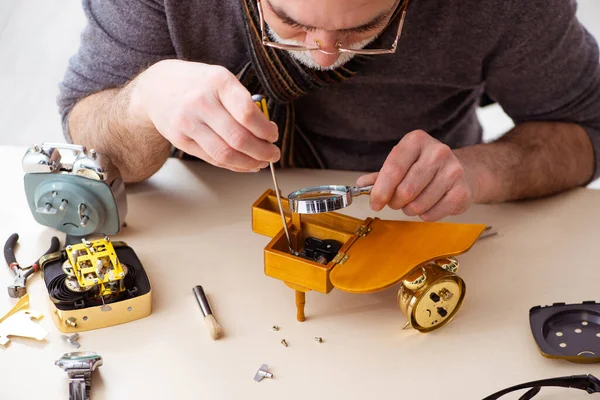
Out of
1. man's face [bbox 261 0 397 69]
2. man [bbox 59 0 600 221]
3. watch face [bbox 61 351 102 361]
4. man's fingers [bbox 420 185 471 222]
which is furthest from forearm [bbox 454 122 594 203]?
watch face [bbox 61 351 102 361]

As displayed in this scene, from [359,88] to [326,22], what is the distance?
1.35 feet

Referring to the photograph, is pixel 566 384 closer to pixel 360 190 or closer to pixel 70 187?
pixel 360 190

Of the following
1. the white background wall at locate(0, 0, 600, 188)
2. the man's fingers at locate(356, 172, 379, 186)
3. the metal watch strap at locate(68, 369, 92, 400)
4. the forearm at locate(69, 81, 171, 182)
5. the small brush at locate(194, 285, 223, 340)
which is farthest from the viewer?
the white background wall at locate(0, 0, 600, 188)

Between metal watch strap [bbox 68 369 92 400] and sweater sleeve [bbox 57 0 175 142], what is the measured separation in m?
0.56

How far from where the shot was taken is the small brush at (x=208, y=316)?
1.02 meters

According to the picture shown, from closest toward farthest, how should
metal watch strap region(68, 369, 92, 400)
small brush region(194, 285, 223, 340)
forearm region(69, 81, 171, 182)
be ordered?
metal watch strap region(68, 369, 92, 400)
small brush region(194, 285, 223, 340)
forearm region(69, 81, 171, 182)

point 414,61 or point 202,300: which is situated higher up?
point 414,61

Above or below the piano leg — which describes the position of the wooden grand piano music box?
above

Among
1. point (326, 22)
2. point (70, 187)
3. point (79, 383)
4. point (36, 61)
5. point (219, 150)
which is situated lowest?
point (36, 61)

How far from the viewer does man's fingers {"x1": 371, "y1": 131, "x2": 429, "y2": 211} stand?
109cm

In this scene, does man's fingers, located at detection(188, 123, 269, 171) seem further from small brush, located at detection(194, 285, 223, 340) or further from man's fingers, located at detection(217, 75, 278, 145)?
small brush, located at detection(194, 285, 223, 340)

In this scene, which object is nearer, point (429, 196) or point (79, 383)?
point (79, 383)

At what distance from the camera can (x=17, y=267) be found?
43.9 inches

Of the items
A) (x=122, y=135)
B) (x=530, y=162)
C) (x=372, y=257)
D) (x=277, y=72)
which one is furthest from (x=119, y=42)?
(x=530, y=162)
